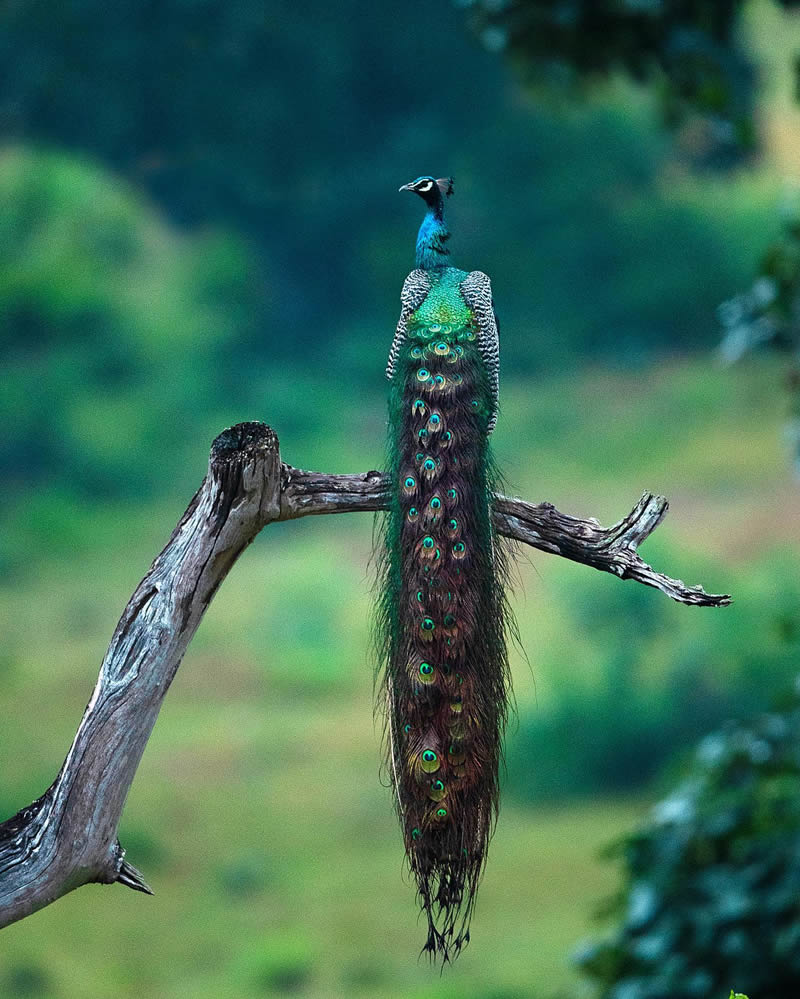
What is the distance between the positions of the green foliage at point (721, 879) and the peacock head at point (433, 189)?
146 centimetres

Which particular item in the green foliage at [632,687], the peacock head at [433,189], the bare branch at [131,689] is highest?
the green foliage at [632,687]

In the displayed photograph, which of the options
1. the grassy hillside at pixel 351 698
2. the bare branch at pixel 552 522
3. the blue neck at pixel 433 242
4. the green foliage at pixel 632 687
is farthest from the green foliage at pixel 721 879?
the green foliage at pixel 632 687

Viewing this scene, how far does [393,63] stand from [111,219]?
210 centimetres

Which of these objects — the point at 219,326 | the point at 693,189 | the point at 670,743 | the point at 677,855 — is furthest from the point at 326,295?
the point at 677,855

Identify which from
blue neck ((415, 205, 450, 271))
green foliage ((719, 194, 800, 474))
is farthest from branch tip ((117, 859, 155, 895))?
green foliage ((719, 194, 800, 474))

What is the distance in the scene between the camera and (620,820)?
7.11 metres

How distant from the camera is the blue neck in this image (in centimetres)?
275

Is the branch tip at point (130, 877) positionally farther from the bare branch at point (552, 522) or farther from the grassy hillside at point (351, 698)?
the grassy hillside at point (351, 698)

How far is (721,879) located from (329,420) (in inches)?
217

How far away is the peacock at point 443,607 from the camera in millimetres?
2254

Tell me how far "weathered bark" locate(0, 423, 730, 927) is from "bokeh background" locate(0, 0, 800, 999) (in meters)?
4.27

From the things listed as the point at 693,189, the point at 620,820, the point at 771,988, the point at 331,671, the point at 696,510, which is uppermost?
the point at 693,189

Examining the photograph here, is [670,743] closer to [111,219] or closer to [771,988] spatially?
[771,988]

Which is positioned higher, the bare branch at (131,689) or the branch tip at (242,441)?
the branch tip at (242,441)
